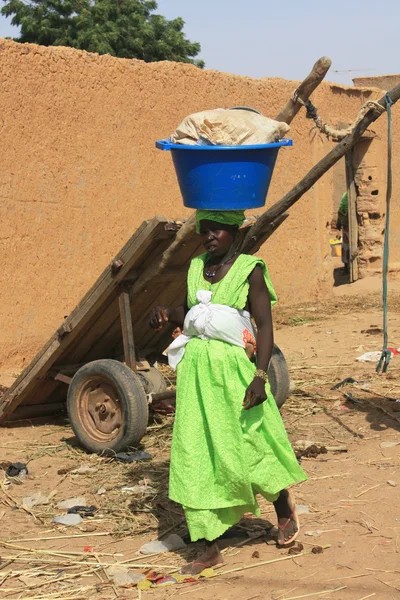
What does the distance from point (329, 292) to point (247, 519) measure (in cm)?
758

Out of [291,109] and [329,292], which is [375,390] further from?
[329,292]

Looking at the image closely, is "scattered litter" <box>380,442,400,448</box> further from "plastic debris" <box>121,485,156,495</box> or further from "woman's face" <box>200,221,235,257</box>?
"woman's face" <box>200,221,235,257</box>

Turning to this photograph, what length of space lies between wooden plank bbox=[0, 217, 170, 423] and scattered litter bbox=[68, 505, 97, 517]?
128 centimetres

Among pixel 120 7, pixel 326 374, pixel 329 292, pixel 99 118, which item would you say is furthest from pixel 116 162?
pixel 120 7

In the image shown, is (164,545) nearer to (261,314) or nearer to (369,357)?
(261,314)

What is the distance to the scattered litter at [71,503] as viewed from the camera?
4684 mm

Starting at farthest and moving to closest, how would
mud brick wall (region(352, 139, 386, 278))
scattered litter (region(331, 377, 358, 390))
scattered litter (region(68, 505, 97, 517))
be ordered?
mud brick wall (region(352, 139, 386, 278))
scattered litter (region(331, 377, 358, 390))
scattered litter (region(68, 505, 97, 517))

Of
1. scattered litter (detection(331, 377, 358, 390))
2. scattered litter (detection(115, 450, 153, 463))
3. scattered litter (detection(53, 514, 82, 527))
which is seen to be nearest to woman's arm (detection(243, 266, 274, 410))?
scattered litter (detection(53, 514, 82, 527))

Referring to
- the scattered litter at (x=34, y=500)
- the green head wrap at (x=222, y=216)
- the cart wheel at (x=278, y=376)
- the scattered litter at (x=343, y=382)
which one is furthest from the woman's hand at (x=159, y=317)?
the scattered litter at (x=343, y=382)

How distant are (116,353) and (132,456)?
3.23 feet

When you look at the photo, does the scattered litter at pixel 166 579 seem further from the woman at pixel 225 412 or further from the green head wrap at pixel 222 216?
the green head wrap at pixel 222 216

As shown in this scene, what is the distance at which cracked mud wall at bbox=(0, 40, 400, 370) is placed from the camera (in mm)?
7699

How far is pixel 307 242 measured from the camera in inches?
442

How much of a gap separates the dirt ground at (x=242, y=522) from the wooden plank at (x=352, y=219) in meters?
6.44
